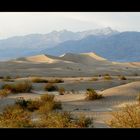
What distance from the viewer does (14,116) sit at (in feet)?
34.1

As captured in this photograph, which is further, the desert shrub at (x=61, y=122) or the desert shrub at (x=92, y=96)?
the desert shrub at (x=92, y=96)

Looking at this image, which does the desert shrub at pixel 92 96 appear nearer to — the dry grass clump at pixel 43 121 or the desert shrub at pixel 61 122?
the dry grass clump at pixel 43 121

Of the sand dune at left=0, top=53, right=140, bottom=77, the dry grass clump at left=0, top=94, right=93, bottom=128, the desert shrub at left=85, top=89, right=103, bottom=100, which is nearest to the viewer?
the dry grass clump at left=0, top=94, right=93, bottom=128

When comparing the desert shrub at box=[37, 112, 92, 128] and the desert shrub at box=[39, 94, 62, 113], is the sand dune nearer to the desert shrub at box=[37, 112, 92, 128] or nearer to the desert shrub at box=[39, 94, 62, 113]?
the desert shrub at box=[39, 94, 62, 113]

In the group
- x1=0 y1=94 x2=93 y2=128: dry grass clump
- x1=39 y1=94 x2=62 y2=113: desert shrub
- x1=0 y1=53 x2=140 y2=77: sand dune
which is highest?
x1=0 y1=94 x2=93 y2=128: dry grass clump

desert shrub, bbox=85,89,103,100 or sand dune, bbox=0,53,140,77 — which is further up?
desert shrub, bbox=85,89,103,100

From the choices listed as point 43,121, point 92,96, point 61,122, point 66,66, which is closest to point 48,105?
point 92,96

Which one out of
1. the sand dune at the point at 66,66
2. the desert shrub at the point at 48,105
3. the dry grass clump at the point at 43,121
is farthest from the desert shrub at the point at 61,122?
the sand dune at the point at 66,66

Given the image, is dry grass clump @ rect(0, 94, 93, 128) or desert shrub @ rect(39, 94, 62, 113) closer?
dry grass clump @ rect(0, 94, 93, 128)

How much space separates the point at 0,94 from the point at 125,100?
17.5 ft

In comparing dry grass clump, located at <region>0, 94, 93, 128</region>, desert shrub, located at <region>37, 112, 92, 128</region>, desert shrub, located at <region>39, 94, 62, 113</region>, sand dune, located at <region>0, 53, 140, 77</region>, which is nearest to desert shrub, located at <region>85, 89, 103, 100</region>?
desert shrub, located at <region>39, 94, 62, 113</region>

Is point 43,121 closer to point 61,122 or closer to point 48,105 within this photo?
point 61,122

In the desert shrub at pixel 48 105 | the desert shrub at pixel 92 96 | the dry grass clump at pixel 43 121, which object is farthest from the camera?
the desert shrub at pixel 92 96

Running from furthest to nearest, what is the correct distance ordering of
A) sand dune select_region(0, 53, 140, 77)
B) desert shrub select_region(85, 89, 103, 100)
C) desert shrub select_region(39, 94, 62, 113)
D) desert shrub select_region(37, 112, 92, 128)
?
sand dune select_region(0, 53, 140, 77), desert shrub select_region(85, 89, 103, 100), desert shrub select_region(39, 94, 62, 113), desert shrub select_region(37, 112, 92, 128)
